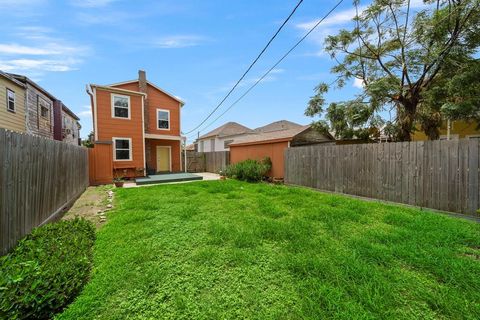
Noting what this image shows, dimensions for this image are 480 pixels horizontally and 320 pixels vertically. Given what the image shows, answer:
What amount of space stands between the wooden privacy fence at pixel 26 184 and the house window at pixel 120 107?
341 inches

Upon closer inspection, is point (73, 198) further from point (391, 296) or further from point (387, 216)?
point (387, 216)

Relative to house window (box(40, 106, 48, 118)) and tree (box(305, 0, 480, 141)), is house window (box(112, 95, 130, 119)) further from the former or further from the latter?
tree (box(305, 0, 480, 141))

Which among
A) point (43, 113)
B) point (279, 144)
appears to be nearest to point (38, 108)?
point (43, 113)

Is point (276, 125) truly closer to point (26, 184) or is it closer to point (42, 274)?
point (26, 184)

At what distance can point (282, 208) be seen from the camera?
18.1 feet

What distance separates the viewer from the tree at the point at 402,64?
743 centimetres

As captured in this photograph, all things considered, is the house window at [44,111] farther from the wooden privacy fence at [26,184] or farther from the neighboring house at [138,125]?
the wooden privacy fence at [26,184]

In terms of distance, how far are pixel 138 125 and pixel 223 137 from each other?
11255mm

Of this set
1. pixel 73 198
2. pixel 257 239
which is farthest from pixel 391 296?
pixel 73 198

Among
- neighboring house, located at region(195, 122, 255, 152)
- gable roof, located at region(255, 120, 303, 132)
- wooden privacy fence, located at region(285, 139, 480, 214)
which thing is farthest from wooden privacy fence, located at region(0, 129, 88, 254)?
gable roof, located at region(255, 120, 303, 132)

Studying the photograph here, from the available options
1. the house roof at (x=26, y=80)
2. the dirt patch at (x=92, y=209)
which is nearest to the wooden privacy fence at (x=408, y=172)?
the dirt patch at (x=92, y=209)

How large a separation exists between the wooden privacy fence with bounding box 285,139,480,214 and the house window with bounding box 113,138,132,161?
35.5 ft

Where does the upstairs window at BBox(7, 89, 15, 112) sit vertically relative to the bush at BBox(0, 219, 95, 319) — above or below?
above

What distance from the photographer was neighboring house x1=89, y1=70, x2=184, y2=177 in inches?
500
